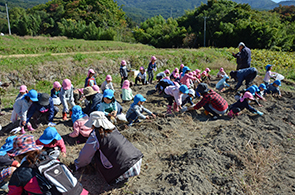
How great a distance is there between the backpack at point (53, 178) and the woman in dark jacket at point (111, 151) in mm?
679

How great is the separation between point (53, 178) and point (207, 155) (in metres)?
2.84

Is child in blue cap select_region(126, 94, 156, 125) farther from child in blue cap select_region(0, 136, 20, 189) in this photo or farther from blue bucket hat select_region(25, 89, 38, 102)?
child in blue cap select_region(0, 136, 20, 189)

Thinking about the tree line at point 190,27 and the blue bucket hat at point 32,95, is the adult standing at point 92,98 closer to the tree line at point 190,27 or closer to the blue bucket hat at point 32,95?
the blue bucket hat at point 32,95

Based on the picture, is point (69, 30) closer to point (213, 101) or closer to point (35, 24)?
point (35, 24)

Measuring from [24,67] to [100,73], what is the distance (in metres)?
3.88

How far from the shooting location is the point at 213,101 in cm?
600

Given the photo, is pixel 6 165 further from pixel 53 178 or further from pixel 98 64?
pixel 98 64

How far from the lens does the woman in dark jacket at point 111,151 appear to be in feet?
10.1

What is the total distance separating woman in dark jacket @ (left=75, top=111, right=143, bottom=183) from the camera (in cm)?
306

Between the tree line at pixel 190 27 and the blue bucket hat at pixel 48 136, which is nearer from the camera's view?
the blue bucket hat at pixel 48 136

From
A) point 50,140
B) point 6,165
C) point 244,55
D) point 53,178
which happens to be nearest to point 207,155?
point 53,178

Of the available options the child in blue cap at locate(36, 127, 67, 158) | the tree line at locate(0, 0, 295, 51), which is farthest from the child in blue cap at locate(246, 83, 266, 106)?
the tree line at locate(0, 0, 295, 51)

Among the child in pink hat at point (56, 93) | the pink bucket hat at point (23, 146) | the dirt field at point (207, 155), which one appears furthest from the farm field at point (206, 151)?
the pink bucket hat at point (23, 146)

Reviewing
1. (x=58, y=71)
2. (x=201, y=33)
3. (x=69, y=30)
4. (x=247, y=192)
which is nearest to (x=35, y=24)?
(x=69, y=30)
